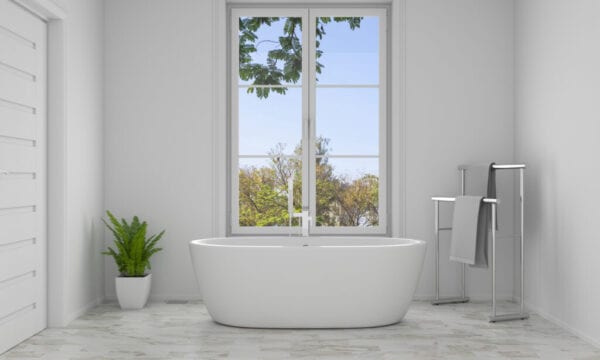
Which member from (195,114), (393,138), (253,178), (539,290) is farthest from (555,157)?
(195,114)

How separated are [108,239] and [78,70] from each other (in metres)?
1.40

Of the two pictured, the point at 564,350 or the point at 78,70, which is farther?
the point at 78,70

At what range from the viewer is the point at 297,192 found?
5543mm

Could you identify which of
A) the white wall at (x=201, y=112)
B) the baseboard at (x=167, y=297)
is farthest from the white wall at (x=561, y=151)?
the baseboard at (x=167, y=297)

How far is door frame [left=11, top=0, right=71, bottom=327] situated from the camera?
4383mm

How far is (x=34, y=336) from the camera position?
13.6ft

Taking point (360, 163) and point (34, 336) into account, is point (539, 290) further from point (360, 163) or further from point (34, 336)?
point (34, 336)

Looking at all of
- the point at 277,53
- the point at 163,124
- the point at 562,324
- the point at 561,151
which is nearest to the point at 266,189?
the point at 163,124

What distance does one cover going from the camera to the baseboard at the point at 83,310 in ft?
14.8

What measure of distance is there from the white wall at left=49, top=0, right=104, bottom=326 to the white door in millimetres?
122

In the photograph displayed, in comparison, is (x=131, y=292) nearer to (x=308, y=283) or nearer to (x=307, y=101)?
(x=308, y=283)

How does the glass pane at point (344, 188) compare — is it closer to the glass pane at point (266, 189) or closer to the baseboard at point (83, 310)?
the glass pane at point (266, 189)

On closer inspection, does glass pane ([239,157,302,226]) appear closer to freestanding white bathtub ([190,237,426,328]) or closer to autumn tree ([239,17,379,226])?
autumn tree ([239,17,379,226])

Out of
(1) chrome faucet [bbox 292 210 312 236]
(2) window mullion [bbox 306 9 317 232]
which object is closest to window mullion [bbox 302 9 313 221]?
(2) window mullion [bbox 306 9 317 232]
